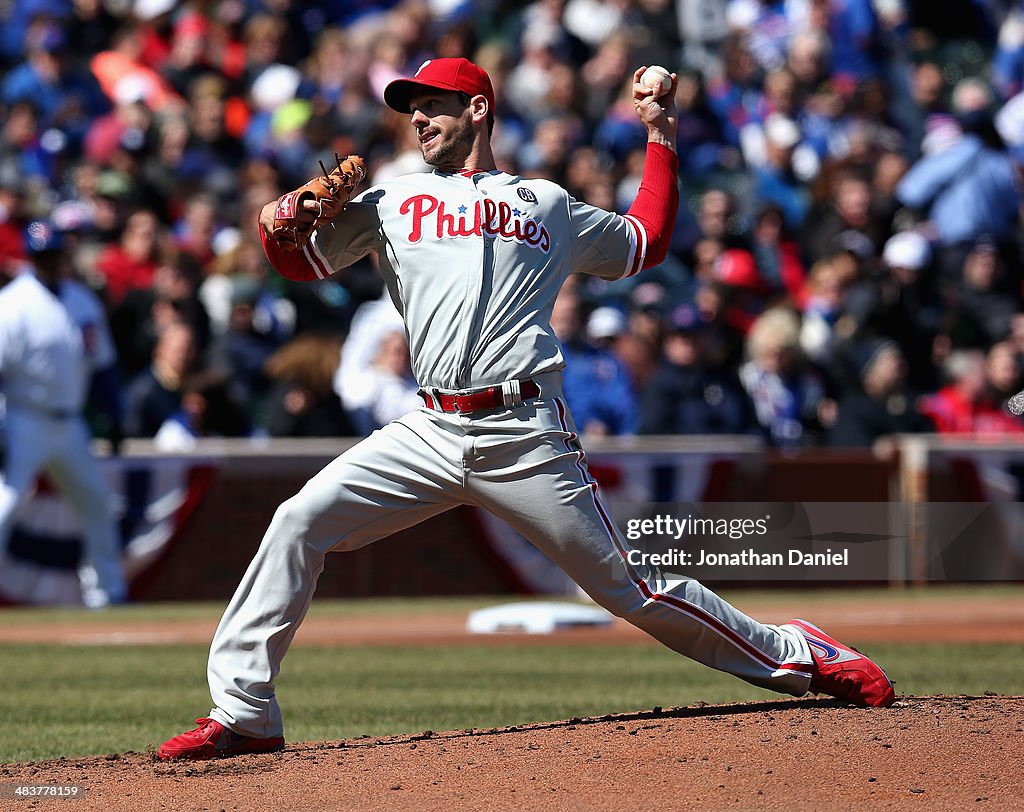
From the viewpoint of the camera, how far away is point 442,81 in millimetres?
5902

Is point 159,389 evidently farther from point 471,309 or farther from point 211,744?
point 471,309

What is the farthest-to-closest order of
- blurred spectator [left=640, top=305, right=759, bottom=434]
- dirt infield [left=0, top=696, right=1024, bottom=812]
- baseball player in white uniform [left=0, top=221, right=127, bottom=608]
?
1. blurred spectator [left=640, top=305, right=759, bottom=434]
2. baseball player in white uniform [left=0, top=221, right=127, bottom=608]
3. dirt infield [left=0, top=696, right=1024, bottom=812]

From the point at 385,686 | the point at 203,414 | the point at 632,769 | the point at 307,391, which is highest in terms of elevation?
the point at 307,391

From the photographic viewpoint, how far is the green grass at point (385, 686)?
7578 millimetres

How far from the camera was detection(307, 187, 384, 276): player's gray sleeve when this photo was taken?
588cm

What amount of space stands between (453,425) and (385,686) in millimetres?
3626

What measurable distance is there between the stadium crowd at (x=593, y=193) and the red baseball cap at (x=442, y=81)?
24.2 feet

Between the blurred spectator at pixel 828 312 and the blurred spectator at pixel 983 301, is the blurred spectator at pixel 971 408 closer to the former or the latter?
the blurred spectator at pixel 983 301

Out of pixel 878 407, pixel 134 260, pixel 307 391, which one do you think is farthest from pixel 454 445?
pixel 134 260

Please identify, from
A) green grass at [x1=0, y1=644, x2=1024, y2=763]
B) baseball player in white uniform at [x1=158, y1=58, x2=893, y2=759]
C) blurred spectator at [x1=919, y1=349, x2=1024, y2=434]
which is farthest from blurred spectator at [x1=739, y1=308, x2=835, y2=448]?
baseball player in white uniform at [x1=158, y1=58, x2=893, y2=759]

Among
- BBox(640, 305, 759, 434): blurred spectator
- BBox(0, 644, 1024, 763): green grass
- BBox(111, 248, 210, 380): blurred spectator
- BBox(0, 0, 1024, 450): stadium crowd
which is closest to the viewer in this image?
BBox(0, 644, 1024, 763): green grass

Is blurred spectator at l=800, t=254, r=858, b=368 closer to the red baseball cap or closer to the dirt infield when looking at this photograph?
the dirt infield

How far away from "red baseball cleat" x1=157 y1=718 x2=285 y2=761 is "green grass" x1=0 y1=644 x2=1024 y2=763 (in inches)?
39.9

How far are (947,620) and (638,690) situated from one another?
160 inches
